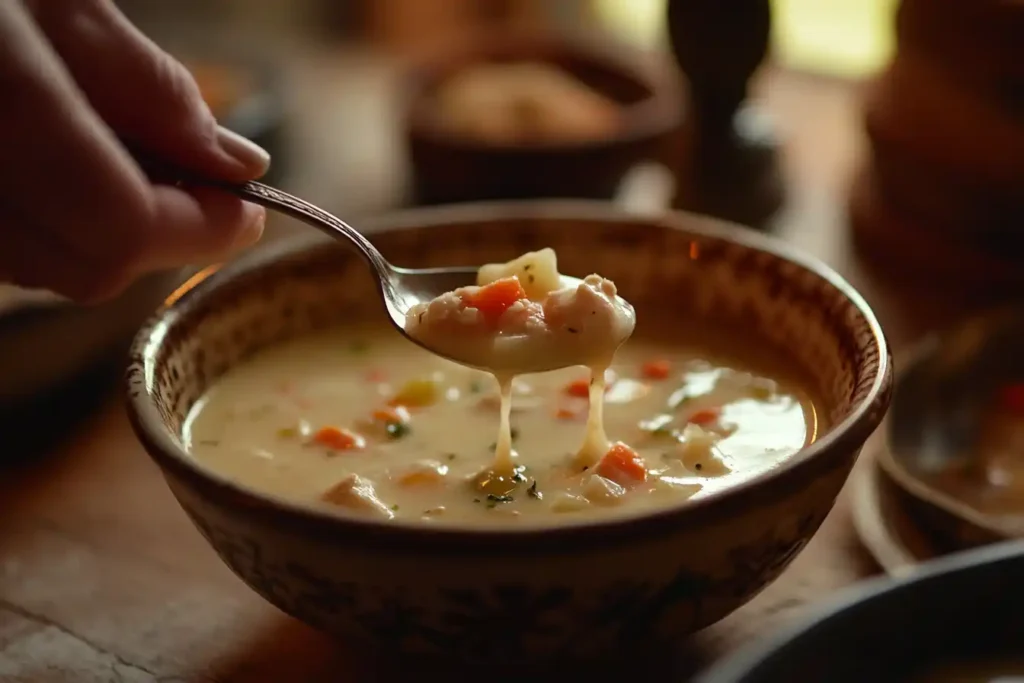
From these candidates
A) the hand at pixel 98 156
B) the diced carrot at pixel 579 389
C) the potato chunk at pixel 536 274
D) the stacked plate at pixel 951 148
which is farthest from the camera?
the stacked plate at pixel 951 148

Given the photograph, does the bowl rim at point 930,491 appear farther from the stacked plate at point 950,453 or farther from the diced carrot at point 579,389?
the diced carrot at point 579,389

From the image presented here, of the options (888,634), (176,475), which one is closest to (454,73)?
(176,475)

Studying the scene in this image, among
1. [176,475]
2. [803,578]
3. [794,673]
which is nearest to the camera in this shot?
[794,673]

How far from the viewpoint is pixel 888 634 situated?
98cm

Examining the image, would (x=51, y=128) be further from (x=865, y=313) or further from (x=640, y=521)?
(x=865, y=313)

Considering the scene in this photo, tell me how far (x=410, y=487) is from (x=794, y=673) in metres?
0.56

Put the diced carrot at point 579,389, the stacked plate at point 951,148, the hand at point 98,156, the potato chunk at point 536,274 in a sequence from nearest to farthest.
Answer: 1. the hand at point 98,156
2. the potato chunk at point 536,274
3. the diced carrot at point 579,389
4. the stacked plate at point 951,148

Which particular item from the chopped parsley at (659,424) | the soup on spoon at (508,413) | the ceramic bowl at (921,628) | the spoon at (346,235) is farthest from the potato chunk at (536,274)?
the ceramic bowl at (921,628)

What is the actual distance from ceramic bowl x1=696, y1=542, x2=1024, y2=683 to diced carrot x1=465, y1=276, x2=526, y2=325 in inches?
20.7

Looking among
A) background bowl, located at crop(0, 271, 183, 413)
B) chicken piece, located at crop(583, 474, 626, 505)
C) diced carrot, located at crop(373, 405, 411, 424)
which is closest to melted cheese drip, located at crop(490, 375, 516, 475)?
chicken piece, located at crop(583, 474, 626, 505)

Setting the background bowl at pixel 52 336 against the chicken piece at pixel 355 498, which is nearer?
the chicken piece at pixel 355 498

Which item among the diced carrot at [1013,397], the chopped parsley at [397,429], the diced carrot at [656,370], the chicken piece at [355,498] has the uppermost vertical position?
the chicken piece at [355,498]

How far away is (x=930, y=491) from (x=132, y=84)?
1047 millimetres

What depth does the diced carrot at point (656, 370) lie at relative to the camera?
64.1 inches
